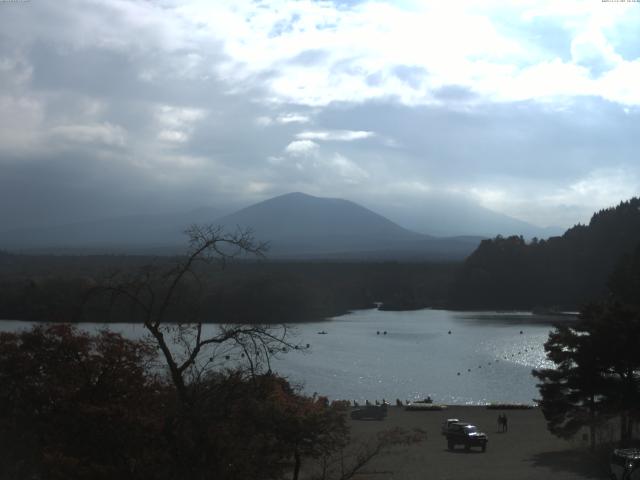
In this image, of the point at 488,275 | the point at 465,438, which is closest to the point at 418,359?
the point at 465,438

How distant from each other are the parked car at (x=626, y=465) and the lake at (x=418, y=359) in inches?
237

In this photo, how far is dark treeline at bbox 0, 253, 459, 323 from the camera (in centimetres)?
2823

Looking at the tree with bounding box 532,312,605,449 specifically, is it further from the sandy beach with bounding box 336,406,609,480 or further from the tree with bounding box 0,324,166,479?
the tree with bounding box 0,324,166,479

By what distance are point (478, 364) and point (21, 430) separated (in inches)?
1064

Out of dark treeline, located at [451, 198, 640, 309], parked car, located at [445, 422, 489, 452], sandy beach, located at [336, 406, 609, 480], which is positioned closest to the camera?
sandy beach, located at [336, 406, 609, 480]

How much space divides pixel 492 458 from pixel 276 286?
2908 centimetres

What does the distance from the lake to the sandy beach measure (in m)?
2.66

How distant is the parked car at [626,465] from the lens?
285 inches

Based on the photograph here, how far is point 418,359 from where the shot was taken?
3203cm

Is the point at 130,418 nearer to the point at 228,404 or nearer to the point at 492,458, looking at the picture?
the point at 228,404

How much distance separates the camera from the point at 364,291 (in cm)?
6619

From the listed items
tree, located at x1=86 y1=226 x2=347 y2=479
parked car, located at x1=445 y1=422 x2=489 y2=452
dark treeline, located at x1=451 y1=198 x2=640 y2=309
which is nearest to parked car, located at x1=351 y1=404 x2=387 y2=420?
parked car, located at x1=445 y1=422 x2=489 y2=452

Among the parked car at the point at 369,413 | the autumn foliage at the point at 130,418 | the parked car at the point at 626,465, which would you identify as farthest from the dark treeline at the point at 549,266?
the autumn foliage at the point at 130,418

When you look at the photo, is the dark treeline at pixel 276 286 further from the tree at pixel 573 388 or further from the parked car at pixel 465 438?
the tree at pixel 573 388
